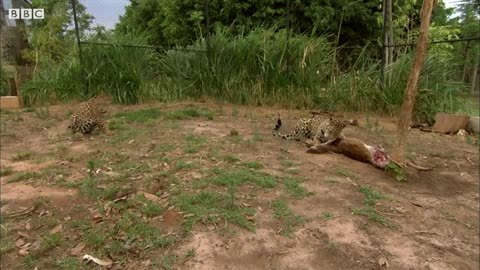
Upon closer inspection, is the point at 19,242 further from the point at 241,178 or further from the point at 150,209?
the point at 241,178

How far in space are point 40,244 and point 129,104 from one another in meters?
4.70

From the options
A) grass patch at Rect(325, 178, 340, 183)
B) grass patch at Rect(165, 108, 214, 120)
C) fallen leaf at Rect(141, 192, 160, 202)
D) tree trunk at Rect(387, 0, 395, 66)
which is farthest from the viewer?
tree trunk at Rect(387, 0, 395, 66)

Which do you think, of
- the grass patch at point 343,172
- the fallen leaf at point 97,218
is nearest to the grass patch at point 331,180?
the grass patch at point 343,172

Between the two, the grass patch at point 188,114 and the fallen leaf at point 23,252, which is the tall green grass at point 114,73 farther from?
the fallen leaf at point 23,252

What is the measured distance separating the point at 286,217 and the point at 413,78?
1858 mm

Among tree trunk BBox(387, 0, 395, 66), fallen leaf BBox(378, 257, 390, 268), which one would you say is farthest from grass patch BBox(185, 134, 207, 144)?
tree trunk BBox(387, 0, 395, 66)

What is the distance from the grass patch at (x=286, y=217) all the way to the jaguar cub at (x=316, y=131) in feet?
5.71

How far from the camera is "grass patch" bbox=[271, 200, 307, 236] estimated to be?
2.74 m

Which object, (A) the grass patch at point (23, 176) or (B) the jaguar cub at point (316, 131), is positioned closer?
(A) the grass patch at point (23, 176)

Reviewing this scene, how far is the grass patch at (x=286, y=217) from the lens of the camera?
2.74 metres

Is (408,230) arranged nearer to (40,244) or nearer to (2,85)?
(40,244)

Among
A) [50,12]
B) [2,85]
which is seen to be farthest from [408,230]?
[50,12]

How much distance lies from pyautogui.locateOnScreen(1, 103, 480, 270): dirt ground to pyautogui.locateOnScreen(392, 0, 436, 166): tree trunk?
0.26 m

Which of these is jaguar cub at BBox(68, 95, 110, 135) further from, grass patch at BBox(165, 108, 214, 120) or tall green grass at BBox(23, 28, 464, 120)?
tall green grass at BBox(23, 28, 464, 120)
